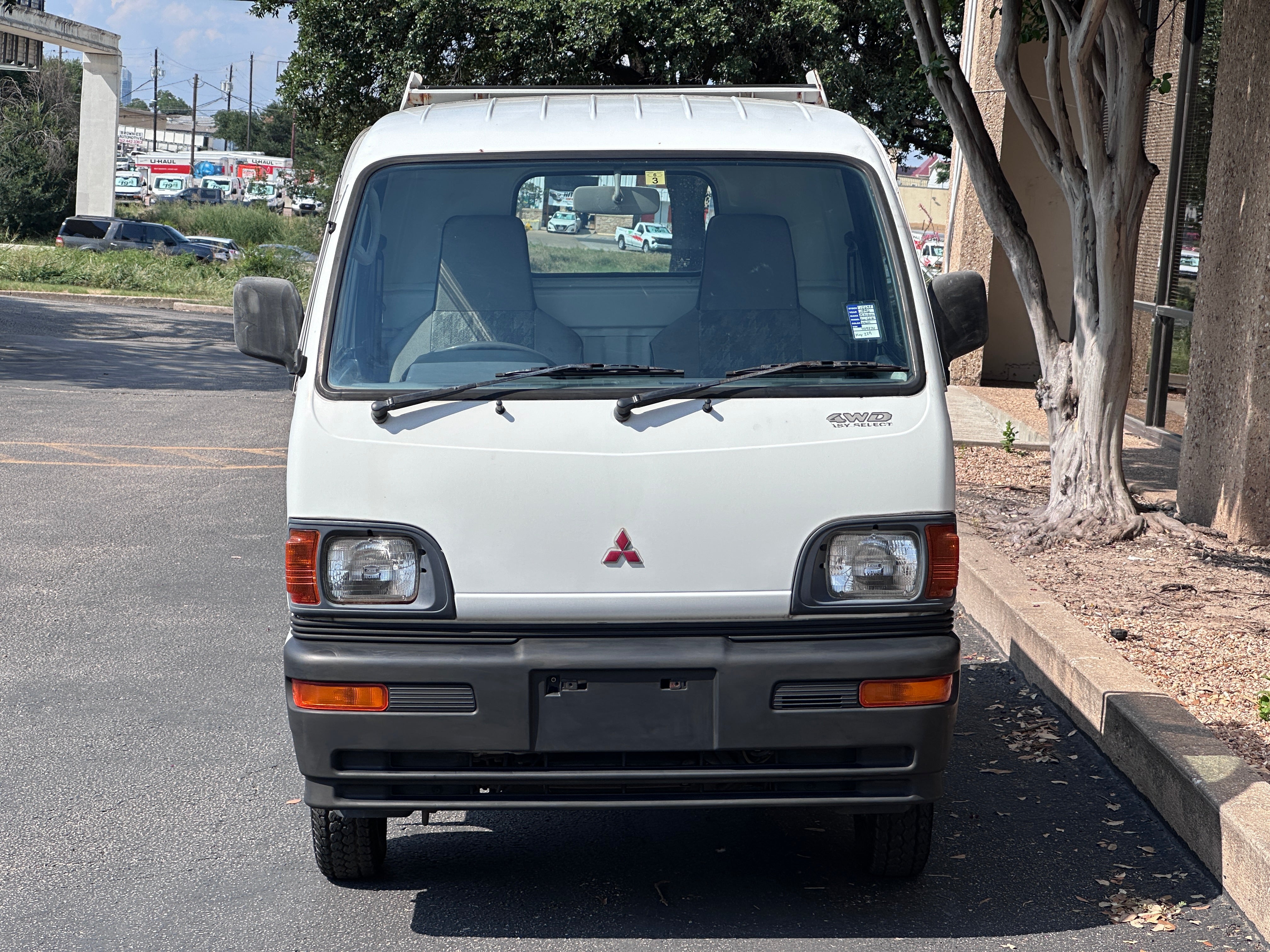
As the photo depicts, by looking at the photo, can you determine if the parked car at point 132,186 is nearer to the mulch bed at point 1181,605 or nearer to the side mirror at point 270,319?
the mulch bed at point 1181,605

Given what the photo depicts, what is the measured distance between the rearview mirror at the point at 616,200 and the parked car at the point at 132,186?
3164 inches

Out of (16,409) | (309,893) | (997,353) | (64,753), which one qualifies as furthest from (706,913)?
(997,353)

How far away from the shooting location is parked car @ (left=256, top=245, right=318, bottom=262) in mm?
32281

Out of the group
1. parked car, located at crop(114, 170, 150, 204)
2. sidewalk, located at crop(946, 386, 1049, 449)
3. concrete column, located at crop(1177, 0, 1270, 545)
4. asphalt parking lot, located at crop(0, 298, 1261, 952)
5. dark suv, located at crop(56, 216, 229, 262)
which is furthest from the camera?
parked car, located at crop(114, 170, 150, 204)

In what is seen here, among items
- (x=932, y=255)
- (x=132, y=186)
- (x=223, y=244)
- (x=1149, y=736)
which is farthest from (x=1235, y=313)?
(x=132, y=186)

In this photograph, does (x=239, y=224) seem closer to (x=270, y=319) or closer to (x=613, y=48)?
(x=613, y=48)

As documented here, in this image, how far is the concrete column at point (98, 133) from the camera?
44719 mm

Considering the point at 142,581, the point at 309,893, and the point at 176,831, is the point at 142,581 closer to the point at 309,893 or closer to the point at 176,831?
the point at 176,831

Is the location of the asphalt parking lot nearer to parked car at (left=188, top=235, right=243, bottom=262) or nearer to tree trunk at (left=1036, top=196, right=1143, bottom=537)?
tree trunk at (left=1036, top=196, right=1143, bottom=537)

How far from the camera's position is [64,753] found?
486cm

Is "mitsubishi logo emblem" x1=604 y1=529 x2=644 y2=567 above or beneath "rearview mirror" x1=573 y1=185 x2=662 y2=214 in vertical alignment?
beneath

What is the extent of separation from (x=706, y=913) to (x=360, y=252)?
2037 mm

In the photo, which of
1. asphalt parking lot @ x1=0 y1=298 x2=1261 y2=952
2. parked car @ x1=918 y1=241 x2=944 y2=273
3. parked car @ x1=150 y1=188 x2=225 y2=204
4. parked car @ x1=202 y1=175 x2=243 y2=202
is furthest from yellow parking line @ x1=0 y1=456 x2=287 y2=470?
parked car @ x1=202 y1=175 x2=243 y2=202

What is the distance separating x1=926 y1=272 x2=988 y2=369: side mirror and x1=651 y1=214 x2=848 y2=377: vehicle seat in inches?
14.6
